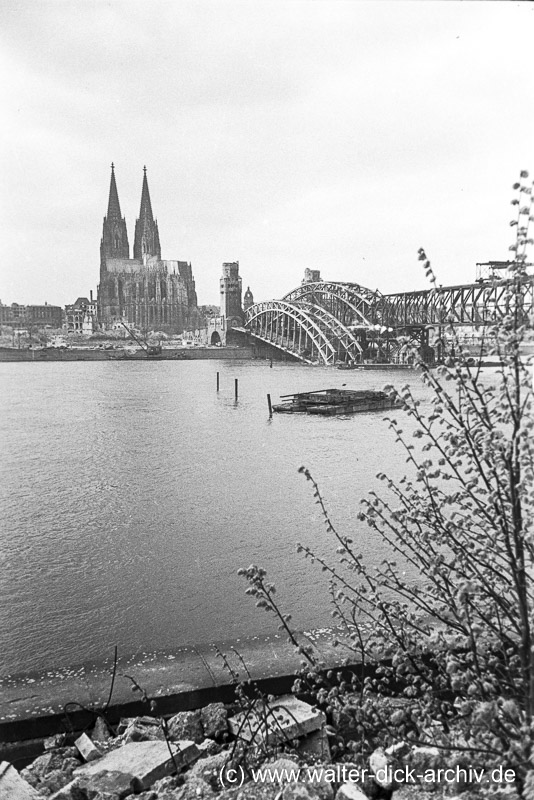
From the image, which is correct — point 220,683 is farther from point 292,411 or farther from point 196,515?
point 292,411

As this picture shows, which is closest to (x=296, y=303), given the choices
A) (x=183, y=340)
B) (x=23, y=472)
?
(x=183, y=340)

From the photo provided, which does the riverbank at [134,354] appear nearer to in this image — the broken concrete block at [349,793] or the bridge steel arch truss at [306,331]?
the bridge steel arch truss at [306,331]

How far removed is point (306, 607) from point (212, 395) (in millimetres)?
26755

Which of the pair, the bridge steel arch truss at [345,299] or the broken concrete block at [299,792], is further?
the bridge steel arch truss at [345,299]

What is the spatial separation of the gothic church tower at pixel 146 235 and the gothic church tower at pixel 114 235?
2017mm

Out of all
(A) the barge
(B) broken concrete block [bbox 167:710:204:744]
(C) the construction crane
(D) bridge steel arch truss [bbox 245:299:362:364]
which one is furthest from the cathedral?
(B) broken concrete block [bbox 167:710:204:744]

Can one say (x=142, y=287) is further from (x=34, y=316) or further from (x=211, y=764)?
(x=211, y=764)

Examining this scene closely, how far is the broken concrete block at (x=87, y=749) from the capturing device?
273 cm

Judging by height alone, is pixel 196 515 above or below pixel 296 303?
below

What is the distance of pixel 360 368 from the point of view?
6003 centimetres

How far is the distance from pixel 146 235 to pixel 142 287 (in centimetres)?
1481

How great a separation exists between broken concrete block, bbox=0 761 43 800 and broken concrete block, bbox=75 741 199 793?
0.18 metres

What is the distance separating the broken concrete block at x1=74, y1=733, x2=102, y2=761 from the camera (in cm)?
273

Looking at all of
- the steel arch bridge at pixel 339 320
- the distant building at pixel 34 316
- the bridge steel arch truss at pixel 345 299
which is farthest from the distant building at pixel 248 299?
the distant building at pixel 34 316
